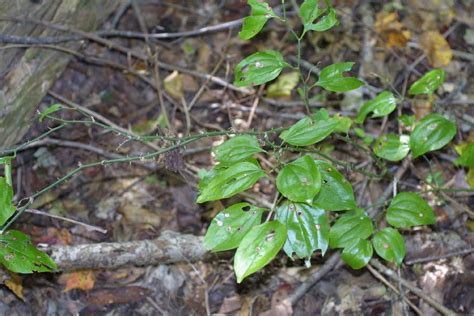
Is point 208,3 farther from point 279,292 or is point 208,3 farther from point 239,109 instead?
point 279,292

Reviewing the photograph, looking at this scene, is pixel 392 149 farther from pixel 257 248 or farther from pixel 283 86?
pixel 257 248

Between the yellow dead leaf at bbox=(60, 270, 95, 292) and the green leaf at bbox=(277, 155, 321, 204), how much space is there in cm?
137

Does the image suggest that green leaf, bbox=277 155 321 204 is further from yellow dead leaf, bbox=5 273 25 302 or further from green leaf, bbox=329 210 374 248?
yellow dead leaf, bbox=5 273 25 302

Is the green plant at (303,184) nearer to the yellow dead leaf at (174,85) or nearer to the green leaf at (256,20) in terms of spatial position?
the green leaf at (256,20)

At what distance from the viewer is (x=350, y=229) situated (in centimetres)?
235

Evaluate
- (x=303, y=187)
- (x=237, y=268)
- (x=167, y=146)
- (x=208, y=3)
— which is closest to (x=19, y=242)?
(x=167, y=146)

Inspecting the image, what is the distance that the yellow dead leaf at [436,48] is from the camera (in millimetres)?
3473

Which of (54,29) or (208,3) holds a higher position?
(54,29)

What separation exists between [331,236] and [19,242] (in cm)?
124

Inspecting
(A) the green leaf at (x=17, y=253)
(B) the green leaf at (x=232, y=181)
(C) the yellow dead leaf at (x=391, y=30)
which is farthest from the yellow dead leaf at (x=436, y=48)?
(A) the green leaf at (x=17, y=253)

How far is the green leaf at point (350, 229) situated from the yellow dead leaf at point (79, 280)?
1222 mm

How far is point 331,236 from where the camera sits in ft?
7.70

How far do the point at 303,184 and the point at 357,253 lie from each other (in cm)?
64

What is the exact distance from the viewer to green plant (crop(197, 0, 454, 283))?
→ 1.83 m
